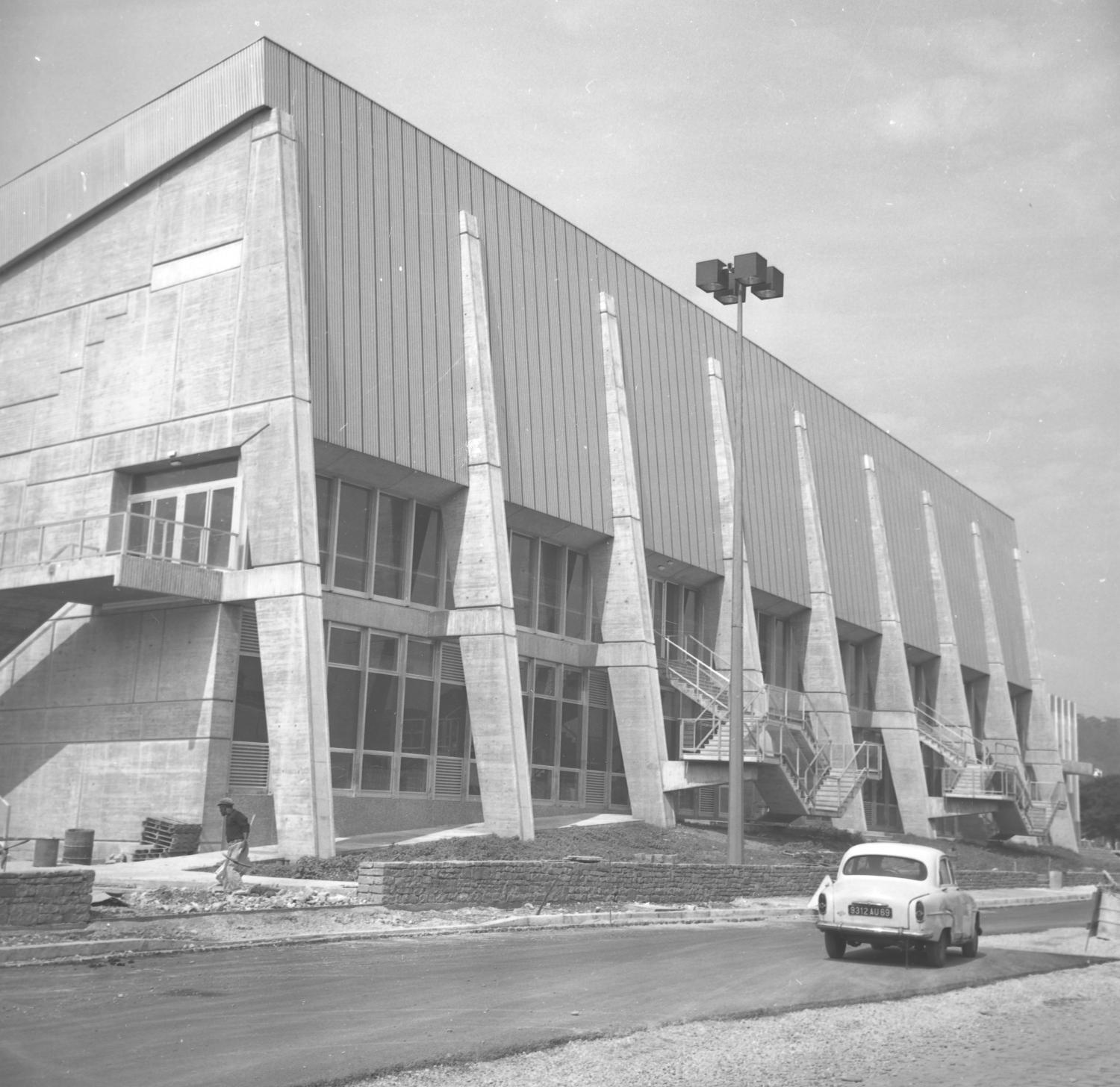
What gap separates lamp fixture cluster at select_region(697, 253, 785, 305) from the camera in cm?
2662

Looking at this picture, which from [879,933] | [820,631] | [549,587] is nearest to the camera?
[879,933]

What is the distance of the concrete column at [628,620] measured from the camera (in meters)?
35.2

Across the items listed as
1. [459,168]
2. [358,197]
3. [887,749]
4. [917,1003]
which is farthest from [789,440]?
[917,1003]

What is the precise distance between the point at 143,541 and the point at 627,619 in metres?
14.4

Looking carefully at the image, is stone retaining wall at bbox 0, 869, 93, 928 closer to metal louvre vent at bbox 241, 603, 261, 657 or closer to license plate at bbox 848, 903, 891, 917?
license plate at bbox 848, 903, 891, 917

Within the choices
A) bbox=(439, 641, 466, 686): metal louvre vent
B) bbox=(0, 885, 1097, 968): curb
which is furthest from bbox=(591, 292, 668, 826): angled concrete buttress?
bbox=(0, 885, 1097, 968): curb

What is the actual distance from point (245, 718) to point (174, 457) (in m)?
5.86

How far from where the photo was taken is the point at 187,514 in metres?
28.2

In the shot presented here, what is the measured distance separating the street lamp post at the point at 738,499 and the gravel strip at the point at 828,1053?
12.1 meters

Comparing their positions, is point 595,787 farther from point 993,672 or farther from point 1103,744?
point 1103,744

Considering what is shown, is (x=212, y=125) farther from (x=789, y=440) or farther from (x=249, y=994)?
(x=789, y=440)

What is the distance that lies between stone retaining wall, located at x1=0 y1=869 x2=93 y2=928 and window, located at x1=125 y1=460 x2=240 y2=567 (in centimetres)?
1223

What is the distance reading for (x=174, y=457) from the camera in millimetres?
27641

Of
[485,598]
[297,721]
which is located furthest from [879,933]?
[485,598]
